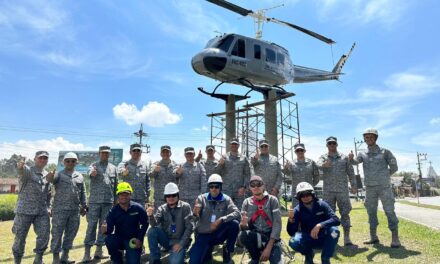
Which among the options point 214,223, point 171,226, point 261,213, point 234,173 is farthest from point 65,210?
point 261,213

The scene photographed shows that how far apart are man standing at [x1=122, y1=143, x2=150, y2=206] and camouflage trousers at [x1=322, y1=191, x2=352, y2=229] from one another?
401cm

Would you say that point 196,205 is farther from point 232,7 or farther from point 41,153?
point 232,7

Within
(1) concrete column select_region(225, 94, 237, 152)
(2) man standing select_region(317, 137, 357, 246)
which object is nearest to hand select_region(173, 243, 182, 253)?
(2) man standing select_region(317, 137, 357, 246)

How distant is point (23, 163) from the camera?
5.89 meters

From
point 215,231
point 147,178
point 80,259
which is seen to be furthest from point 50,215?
point 215,231

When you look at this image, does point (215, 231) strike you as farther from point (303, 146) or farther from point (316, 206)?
point (303, 146)

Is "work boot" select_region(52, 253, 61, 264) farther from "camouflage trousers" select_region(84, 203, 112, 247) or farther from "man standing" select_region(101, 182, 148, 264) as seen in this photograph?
"man standing" select_region(101, 182, 148, 264)

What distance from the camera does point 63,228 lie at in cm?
614

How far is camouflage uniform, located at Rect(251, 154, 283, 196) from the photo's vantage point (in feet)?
23.8

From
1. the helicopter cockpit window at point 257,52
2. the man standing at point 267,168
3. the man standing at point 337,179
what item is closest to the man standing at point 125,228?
the man standing at point 267,168

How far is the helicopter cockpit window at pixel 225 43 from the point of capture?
1498 centimetres

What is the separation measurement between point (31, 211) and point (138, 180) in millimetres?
2047

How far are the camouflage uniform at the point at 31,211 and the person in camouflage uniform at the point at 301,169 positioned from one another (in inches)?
200

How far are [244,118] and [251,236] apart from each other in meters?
15.9
